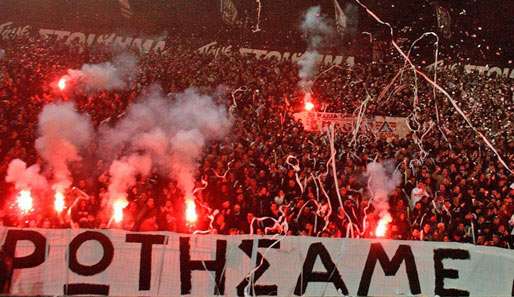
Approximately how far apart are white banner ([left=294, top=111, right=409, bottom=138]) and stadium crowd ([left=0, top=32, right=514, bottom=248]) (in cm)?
20

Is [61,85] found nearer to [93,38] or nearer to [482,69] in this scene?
[93,38]

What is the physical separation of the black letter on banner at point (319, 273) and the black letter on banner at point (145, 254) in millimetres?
1177

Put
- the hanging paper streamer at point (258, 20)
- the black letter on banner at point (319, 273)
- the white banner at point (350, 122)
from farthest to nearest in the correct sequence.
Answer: the hanging paper streamer at point (258, 20) < the white banner at point (350, 122) < the black letter on banner at point (319, 273)

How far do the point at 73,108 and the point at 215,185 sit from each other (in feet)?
11.6

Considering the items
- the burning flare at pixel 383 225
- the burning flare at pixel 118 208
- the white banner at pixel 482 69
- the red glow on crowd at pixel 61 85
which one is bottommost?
the burning flare at pixel 383 225

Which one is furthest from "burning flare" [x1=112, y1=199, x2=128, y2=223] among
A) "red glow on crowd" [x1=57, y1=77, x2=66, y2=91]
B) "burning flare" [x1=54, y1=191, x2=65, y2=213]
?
"red glow on crowd" [x1=57, y1=77, x2=66, y2=91]

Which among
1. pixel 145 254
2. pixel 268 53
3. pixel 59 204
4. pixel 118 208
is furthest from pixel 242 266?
pixel 268 53

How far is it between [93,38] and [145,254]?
1025 centimetres

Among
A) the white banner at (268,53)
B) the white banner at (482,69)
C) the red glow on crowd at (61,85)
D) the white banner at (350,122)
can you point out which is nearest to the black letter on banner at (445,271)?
the white banner at (350,122)

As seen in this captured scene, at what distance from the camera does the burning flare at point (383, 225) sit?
5243 millimetres

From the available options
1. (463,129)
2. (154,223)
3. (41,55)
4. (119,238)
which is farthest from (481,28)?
(119,238)

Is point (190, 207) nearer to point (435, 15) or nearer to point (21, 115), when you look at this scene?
point (21, 115)

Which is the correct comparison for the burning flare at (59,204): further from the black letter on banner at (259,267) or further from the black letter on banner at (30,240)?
the black letter on banner at (259,267)

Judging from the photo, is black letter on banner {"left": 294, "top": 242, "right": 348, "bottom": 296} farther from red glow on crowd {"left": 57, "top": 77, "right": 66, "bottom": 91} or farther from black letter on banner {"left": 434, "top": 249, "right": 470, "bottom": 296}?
red glow on crowd {"left": 57, "top": 77, "right": 66, "bottom": 91}
